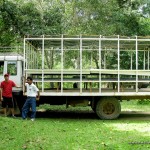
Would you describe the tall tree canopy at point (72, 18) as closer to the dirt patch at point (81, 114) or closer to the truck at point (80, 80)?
the dirt patch at point (81, 114)

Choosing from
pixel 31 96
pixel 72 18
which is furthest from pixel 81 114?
pixel 72 18

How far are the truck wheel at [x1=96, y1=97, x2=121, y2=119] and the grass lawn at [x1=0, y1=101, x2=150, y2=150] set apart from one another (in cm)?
90

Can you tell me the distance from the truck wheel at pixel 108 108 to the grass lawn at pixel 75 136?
2.94 feet

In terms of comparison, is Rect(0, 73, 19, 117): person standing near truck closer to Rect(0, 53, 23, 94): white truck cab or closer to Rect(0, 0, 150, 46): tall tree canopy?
Rect(0, 53, 23, 94): white truck cab

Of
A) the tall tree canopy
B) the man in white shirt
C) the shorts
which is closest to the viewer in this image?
the man in white shirt

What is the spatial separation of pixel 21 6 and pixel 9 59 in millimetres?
8109

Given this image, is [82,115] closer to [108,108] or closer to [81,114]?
[81,114]

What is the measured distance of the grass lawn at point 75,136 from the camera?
8672mm

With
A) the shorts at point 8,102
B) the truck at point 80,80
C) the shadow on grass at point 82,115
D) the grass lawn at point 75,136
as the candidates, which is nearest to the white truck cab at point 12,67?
the truck at point 80,80

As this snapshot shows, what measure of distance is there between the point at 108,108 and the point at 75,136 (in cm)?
451

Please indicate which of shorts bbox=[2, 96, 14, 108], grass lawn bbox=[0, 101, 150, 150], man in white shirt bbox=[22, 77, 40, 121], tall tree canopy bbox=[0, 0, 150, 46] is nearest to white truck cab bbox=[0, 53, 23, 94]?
shorts bbox=[2, 96, 14, 108]

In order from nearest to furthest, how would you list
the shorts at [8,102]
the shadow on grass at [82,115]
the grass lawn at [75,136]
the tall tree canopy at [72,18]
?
the grass lawn at [75,136] → the shorts at [8,102] → the shadow on grass at [82,115] → the tall tree canopy at [72,18]

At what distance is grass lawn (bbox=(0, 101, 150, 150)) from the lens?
28.5 feet

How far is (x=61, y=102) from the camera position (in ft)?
47.1
